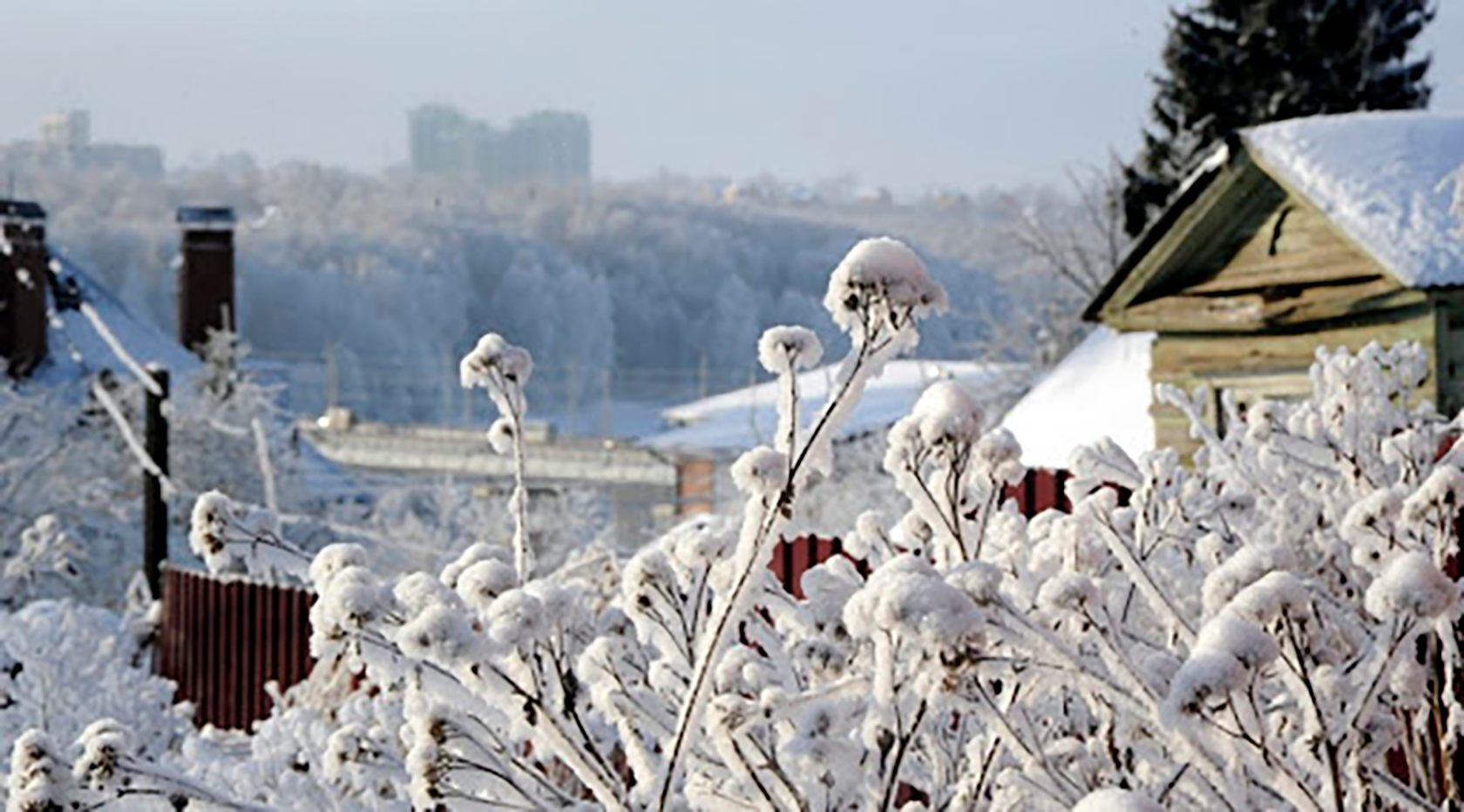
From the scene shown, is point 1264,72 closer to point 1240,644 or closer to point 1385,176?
point 1385,176

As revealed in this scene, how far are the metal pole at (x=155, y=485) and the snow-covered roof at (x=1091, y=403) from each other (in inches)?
246

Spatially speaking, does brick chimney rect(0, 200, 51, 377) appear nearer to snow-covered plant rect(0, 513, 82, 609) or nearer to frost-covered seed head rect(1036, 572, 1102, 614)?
snow-covered plant rect(0, 513, 82, 609)

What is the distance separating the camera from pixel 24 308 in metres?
27.7

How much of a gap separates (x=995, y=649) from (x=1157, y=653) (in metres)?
0.19

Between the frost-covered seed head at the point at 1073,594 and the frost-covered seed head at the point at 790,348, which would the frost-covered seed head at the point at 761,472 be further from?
the frost-covered seed head at the point at 1073,594

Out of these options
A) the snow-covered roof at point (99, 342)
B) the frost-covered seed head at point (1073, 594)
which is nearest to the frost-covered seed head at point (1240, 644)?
the frost-covered seed head at point (1073, 594)

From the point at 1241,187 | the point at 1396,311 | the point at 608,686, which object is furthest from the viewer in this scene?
the point at 1241,187

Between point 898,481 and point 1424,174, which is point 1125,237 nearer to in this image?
point 1424,174

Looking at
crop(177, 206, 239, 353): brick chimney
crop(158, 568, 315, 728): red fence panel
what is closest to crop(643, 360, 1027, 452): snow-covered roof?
crop(177, 206, 239, 353): brick chimney

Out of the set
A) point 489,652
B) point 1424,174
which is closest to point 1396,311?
point 1424,174

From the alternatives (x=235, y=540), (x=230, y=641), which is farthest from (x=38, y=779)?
(x=230, y=641)

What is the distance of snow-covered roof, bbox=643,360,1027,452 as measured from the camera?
30.5 m

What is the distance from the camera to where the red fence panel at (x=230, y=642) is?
372 inches

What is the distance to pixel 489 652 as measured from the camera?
202 centimetres
